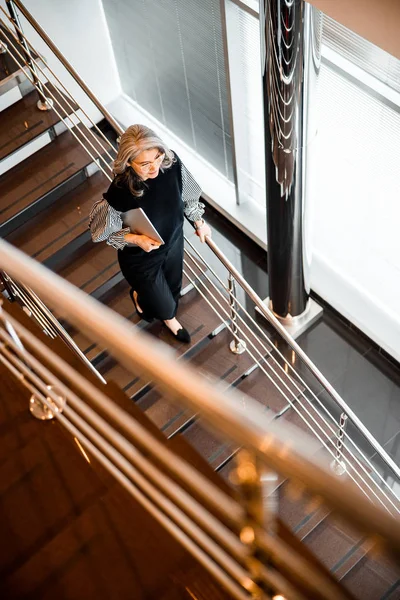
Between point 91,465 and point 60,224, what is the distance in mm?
2498

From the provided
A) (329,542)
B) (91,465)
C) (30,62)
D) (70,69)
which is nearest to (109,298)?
(70,69)

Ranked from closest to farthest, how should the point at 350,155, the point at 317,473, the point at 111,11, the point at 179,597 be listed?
the point at 317,473
the point at 179,597
the point at 350,155
the point at 111,11

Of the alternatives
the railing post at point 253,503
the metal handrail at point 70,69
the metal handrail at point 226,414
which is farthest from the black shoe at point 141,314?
the metal handrail at point 226,414

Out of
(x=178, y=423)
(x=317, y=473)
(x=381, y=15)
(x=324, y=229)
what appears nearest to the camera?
(x=317, y=473)

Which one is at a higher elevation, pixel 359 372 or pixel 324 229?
pixel 324 229

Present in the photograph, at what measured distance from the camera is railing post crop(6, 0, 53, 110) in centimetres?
397

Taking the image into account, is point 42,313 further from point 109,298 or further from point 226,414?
point 226,414

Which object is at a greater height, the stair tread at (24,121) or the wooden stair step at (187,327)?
the stair tread at (24,121)

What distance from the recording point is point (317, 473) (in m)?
0.70

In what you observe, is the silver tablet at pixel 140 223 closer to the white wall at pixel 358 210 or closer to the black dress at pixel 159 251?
the black dress at pixel 159 251

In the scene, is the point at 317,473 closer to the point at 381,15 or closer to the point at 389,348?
the point at 381,15

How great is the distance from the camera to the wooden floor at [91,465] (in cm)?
185

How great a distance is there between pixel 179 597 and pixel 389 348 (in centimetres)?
316

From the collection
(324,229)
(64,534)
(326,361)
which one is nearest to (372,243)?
(324,229)
